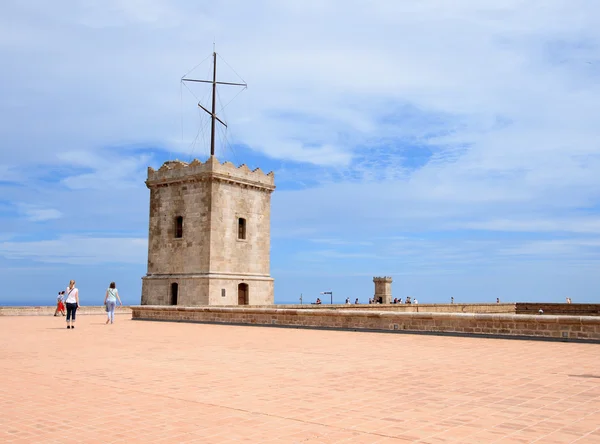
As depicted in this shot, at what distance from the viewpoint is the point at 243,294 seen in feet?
102

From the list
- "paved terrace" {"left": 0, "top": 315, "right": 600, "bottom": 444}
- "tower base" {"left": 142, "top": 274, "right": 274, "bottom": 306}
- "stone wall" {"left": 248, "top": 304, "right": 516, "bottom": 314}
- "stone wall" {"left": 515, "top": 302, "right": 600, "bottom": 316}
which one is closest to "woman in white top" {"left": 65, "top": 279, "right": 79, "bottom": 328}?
"paved terrace" {"left": 0, "top": 315, "right": 600, "bottom": 444}

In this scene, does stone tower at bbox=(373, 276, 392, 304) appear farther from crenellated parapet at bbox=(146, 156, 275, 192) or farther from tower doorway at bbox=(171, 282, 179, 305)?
tower doorway at bbox=(171, 282, 179, 305)

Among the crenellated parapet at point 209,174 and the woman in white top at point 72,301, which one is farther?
the crenellated parapet at point 209,174

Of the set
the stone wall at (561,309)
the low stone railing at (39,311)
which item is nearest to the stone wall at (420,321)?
the low stone railing at (39,311)

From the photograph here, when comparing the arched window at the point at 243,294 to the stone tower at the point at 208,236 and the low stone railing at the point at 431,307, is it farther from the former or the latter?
the low stone railing at the point at 431,307

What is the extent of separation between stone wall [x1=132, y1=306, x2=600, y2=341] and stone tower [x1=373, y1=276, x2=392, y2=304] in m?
27.8

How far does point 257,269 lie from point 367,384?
2517cm

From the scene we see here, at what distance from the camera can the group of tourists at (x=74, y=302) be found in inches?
654

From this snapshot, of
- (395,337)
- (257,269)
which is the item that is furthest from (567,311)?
(395,337)

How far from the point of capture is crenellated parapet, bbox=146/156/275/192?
2975cm

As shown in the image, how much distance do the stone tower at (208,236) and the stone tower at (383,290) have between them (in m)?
15.2

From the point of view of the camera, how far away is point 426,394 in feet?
20.9

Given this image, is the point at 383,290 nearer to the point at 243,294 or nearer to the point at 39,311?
the point at 243,294

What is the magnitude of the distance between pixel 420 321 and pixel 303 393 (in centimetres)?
802
